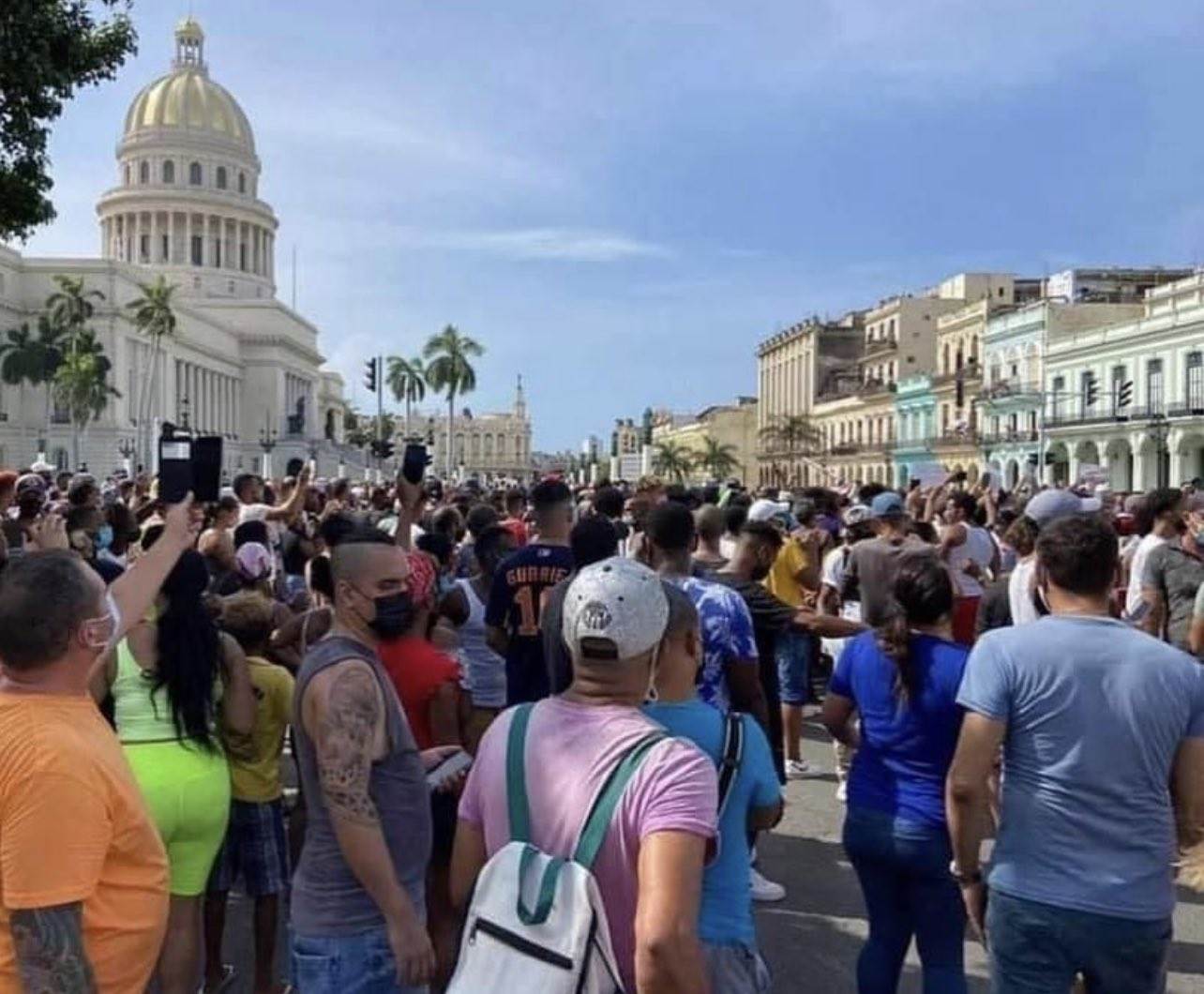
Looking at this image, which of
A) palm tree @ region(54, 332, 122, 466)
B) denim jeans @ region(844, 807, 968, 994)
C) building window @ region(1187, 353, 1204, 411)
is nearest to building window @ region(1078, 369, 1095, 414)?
building window @ region(1187, 353, 1204, 411)

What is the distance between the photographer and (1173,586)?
7.28 m

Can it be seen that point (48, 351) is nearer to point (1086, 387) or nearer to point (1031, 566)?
point (1086, 387)

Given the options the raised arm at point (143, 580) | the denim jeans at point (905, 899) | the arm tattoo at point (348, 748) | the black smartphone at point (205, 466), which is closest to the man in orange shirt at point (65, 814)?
the arm tattoo at point (348, 748)

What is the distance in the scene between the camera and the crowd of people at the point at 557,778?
2.19 meters

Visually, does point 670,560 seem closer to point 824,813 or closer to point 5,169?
point 824,813

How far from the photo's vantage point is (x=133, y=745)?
3822mm

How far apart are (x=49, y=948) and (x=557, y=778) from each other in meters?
1.05

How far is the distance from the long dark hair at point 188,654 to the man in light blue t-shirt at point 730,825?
188 centimetres

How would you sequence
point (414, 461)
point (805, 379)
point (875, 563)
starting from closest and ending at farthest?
point (414, 461) < point (875, 563) < point (805, 379)

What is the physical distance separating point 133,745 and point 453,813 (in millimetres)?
1143

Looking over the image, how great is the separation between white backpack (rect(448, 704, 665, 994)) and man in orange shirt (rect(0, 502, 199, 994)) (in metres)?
0.81

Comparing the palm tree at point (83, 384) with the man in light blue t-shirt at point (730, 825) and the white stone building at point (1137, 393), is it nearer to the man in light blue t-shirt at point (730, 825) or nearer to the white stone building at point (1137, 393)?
the white stone building at point (1137, 393)

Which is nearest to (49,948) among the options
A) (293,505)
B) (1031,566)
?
(1031,566)

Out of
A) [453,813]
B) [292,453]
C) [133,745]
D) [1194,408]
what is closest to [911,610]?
[453,813]
